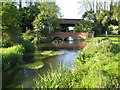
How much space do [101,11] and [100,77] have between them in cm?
3630

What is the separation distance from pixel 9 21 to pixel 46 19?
14407 millimetres

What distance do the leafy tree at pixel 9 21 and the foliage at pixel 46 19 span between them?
12.1 m

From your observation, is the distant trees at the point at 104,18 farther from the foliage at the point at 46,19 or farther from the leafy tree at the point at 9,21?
the leafy tree at the point at 9,21

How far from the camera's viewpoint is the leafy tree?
529 inches

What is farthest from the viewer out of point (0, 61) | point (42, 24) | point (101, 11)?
point (101, 11)

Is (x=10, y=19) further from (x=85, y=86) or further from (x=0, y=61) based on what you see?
(x=85, y=86)

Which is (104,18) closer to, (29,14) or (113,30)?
(113,30)

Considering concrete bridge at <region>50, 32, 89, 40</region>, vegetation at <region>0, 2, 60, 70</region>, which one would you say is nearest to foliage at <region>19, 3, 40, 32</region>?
vegetation at <region>0, 2, 60, 70</region>

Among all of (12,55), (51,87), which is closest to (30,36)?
(12,55)

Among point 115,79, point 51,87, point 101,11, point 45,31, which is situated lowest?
point 51,87

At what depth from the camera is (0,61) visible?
339 inches

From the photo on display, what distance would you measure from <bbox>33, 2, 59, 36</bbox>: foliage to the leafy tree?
12101 mm

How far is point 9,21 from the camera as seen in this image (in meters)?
14.0

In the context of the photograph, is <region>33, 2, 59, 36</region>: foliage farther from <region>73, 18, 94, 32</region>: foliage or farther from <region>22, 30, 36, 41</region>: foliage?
<region>73, 18, 94, 32</region>: foliage
